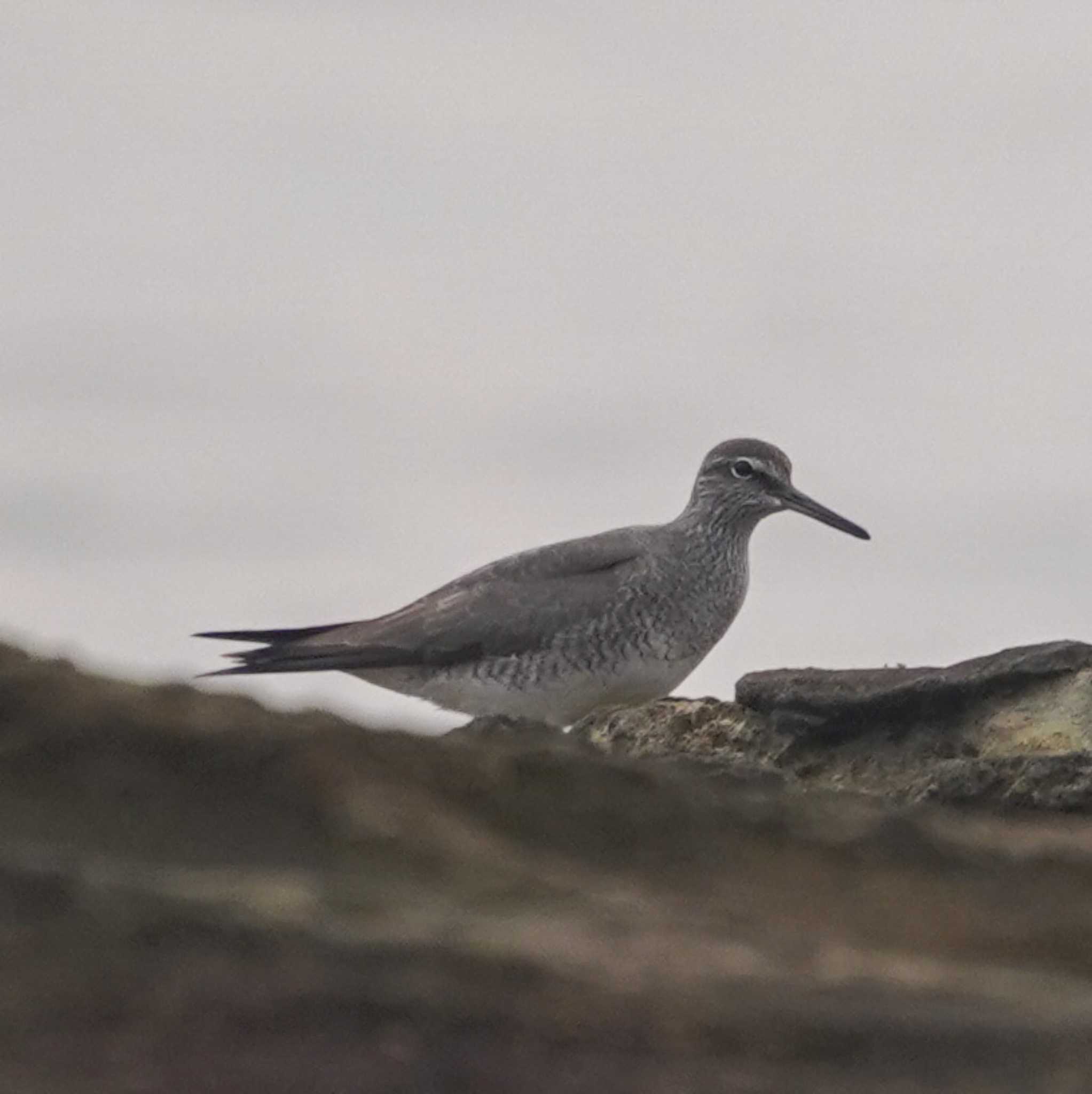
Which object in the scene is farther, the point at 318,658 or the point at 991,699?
the point at 318,658

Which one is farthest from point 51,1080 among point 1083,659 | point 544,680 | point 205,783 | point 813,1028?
point 544,680

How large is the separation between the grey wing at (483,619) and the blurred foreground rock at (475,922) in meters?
9.39

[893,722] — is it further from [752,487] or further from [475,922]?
[752,487]

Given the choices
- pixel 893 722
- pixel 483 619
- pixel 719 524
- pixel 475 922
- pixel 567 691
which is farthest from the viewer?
pixel 719 524

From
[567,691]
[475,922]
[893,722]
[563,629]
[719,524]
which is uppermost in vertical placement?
[719,524]

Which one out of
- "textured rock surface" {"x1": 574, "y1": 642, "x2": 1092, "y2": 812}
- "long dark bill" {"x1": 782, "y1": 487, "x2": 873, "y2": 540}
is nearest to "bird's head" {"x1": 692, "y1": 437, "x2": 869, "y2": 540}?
"long dark bill" {"x1": 782, "y1": 487, "x2": 873, "y2": 540}

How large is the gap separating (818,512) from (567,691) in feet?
9.13

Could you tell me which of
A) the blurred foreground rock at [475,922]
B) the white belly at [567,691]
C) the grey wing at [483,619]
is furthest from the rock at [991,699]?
the grey wing at [483,619]

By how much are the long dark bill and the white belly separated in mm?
1877

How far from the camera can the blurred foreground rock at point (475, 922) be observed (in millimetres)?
2430

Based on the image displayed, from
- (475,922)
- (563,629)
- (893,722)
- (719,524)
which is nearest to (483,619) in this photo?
(563,629)

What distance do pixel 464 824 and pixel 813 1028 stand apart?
0.48m

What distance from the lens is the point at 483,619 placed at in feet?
41.7

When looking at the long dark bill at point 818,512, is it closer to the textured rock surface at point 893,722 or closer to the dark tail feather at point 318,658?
the dark tail feather at point 318,658
